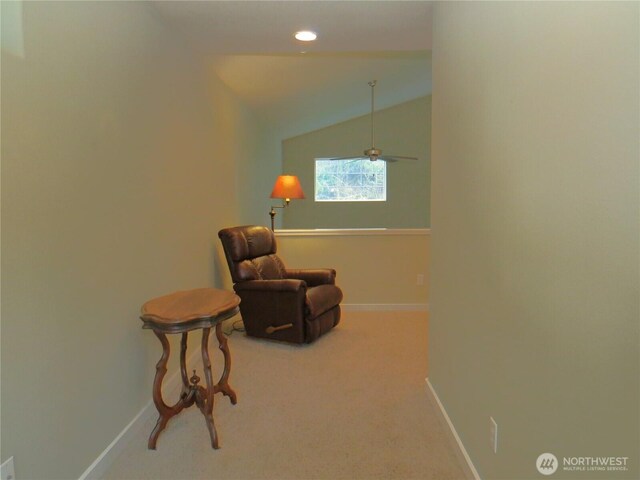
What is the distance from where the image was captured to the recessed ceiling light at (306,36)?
2688 mm

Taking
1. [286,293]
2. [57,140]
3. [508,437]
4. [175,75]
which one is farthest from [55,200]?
[286,293]

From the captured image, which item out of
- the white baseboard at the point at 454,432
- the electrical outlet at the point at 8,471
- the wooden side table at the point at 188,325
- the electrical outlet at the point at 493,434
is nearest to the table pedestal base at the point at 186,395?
the wooden side table at the point at 188,325

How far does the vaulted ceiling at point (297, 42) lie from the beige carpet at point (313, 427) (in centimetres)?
232

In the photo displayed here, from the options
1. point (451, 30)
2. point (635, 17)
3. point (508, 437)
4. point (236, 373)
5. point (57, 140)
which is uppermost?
point (451, 30)

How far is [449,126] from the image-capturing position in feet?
6.77

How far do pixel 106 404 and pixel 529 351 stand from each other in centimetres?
179

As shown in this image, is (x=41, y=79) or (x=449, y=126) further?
(x=449, y=126)

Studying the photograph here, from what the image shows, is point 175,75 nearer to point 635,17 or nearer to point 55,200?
point 55,200

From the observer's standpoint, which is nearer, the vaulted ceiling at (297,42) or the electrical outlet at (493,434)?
the electrical outlet at (493,434)

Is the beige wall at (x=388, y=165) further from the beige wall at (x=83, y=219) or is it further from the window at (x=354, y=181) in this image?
the beige wall at (x=83, y=219)

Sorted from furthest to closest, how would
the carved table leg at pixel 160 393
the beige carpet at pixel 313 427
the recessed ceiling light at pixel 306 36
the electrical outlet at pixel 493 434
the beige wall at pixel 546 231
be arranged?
the recessed ceiling light at pixel 306 36 → the carved table leg at pixel 160 393 → the beige carpet at pixel 313 427 → the electrical outlet at pixel 493 434 → the beige wall at pixel 546 231

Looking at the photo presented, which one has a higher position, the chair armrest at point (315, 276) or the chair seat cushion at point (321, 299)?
the chair armrest at point (315, 276)

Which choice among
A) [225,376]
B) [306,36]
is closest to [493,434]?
[225,376]

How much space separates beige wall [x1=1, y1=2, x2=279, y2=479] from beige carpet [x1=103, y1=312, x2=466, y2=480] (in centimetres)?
34
